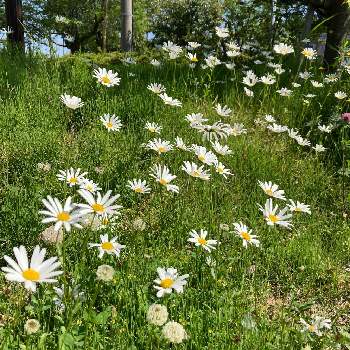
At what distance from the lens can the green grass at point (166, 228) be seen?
6.21ft

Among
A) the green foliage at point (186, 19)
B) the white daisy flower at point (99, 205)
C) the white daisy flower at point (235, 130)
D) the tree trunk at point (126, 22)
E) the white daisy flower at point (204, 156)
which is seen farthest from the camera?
the green foliage at point (186, 19)

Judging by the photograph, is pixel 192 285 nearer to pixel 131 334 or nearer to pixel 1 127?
pixel 131 334

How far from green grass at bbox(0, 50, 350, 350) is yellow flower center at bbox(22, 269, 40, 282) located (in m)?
0.15

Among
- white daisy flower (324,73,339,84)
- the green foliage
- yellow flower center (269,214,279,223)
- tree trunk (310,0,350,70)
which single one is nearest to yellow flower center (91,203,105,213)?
yellow flower center (269,214,279,223)

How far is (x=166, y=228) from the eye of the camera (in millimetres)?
2754

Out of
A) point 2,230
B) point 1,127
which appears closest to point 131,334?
point 2,230

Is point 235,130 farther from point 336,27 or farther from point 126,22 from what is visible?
point 126,22

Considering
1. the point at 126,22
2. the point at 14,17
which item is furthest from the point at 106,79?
the point at 126,22

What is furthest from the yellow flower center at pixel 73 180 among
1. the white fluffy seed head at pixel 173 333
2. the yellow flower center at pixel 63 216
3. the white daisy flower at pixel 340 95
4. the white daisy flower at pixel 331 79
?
the white daisy flower at pixel 331 79

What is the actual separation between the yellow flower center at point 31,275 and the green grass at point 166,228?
154 millimetres

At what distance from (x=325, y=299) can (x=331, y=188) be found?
1.35 metres

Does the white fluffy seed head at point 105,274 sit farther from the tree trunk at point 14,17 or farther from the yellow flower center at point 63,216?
the tree trunk at point 14,17

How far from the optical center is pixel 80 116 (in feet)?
13.2

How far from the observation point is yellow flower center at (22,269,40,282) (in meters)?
1.33
